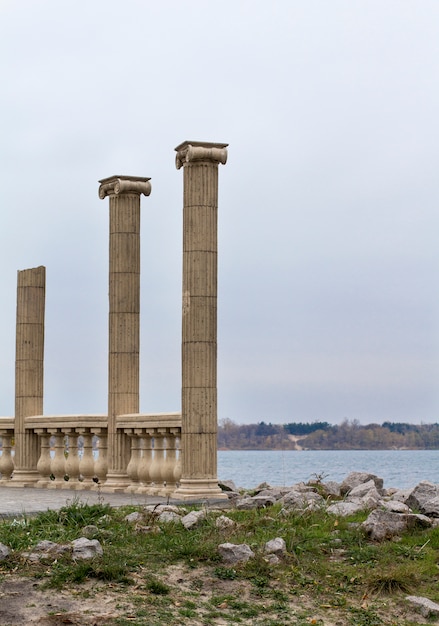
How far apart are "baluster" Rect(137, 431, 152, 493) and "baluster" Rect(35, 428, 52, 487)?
2804 millimetres

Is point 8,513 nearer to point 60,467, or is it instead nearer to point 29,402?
point 60,467

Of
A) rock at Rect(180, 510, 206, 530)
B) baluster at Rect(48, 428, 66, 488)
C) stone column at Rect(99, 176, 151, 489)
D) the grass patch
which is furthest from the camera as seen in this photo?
baluster at Rect(48, 428, 66, 488)

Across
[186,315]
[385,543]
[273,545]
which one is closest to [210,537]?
[273,545]

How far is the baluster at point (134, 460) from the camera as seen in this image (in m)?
17.5

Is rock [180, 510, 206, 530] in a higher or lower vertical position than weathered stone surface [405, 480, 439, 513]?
lower

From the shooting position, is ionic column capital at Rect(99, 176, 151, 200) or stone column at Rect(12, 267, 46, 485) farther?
stone column at Rect(12, 267, 46, 485)

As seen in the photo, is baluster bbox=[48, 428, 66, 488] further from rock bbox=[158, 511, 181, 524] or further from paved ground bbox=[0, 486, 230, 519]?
rock bbox=[158, 511, 181, 524]

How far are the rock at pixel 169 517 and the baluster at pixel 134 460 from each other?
4.91 metres

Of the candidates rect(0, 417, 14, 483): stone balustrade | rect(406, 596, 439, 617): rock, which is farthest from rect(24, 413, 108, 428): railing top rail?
rect(406, 596, 439, 617): rock

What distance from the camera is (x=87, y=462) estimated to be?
1873 centimetres

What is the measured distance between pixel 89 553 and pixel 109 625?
5.25 feet

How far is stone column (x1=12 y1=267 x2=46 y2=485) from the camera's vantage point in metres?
20.2

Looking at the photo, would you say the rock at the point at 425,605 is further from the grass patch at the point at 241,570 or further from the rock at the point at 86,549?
the rock at the point at 86,549

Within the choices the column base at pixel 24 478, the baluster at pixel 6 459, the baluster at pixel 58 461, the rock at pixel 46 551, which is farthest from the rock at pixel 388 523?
the baluster at pixel 6 459
